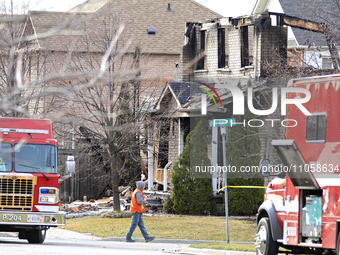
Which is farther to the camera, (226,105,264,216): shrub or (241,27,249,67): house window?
(241,27,249,67): house window

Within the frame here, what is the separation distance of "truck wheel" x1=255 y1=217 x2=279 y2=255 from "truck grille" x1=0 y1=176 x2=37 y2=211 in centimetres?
603

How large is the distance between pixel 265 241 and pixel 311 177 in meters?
1.89

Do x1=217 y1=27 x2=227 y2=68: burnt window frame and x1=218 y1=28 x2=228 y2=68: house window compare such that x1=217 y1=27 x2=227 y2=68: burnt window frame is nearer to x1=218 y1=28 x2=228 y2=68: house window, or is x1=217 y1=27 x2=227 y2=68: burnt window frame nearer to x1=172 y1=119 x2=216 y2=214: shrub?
x1=218 y1=28 x2=228 y2=68: house window

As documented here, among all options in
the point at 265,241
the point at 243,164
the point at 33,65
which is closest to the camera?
the point at 265,241

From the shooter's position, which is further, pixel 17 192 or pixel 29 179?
pixel 29 179

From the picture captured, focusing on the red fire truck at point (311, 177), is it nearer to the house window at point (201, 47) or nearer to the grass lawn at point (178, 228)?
the grass lawn at point (178, 228)

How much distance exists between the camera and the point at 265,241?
1064cm

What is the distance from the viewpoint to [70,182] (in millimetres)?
28266

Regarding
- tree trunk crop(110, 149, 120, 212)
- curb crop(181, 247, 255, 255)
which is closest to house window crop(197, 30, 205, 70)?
tree trunk crop(110, 149, 120, 212)

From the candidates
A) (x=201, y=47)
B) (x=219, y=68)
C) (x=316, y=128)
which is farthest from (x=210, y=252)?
(x=201, y=47)

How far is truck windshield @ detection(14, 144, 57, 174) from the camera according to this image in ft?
→ 47.5

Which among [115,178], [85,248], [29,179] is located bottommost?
[85,248]

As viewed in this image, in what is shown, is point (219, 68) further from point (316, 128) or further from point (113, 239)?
point (316, 128)

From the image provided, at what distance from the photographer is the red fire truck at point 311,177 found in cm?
901
